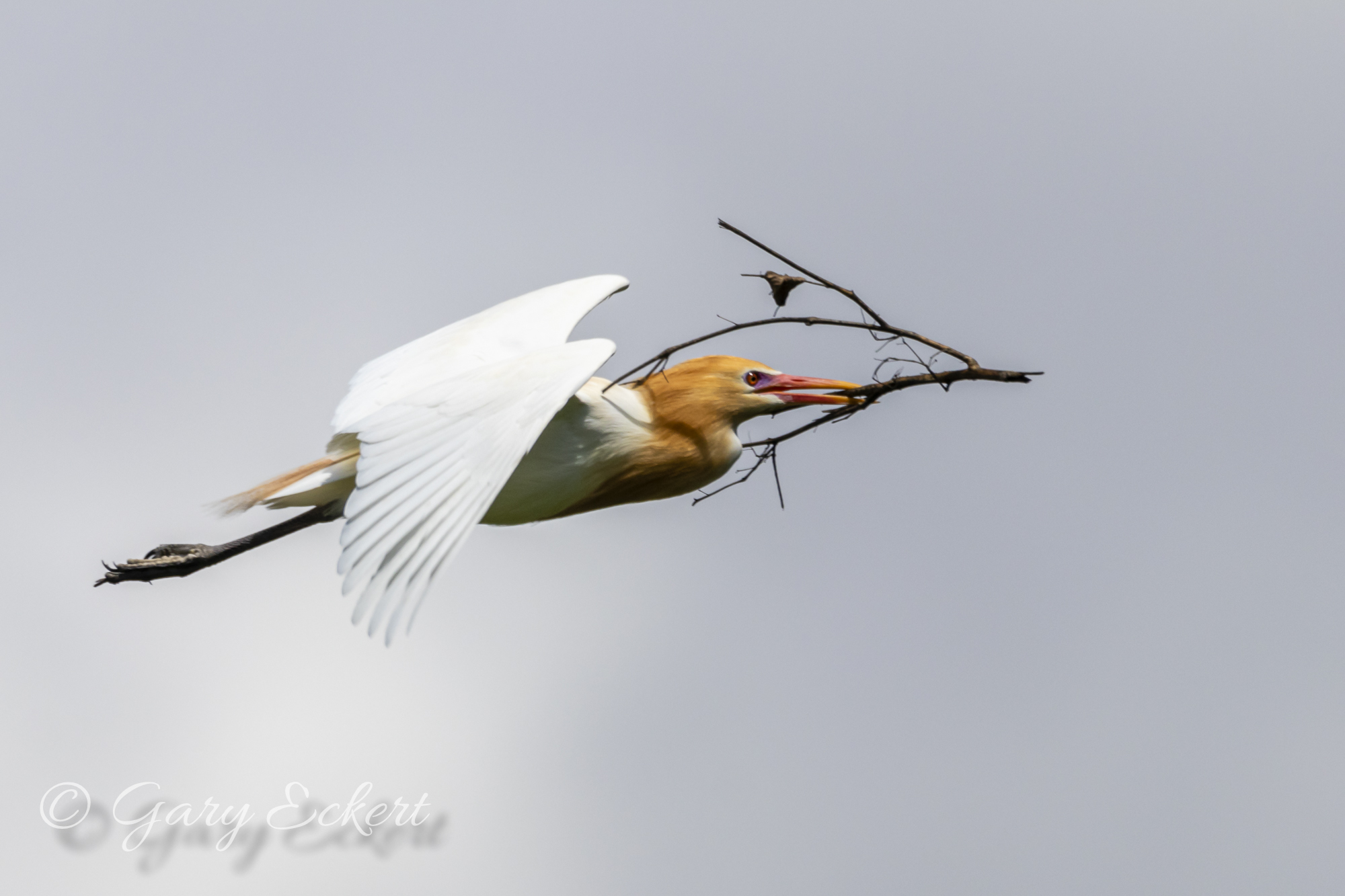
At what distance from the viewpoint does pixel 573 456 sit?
21.4ft

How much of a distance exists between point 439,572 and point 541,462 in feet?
5.58

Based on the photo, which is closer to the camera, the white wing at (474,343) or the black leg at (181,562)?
the white wing at (474,343)

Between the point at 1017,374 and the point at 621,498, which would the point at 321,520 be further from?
the point at 1017,374

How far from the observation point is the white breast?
6473 millimetres

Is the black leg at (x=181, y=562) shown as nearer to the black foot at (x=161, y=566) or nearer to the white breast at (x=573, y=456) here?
the black foot at (x=161, y=566)

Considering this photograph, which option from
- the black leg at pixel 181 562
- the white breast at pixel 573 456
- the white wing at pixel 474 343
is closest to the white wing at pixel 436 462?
the white wing at pixel 474 343

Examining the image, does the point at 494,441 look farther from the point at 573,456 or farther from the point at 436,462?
the point at 573,456

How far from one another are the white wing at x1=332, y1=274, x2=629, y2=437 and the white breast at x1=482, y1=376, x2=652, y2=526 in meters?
0.41

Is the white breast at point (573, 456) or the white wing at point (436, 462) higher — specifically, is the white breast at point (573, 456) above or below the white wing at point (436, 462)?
below

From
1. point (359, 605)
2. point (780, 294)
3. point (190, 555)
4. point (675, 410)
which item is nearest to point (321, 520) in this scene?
point (190, 555)

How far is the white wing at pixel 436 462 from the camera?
486cm

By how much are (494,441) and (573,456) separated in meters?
1.24

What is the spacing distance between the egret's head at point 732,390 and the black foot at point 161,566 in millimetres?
2810

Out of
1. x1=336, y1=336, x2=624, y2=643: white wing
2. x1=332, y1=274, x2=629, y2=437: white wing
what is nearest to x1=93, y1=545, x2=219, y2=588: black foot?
x1=332, y1=274, x2=629, y2=437: white wing
